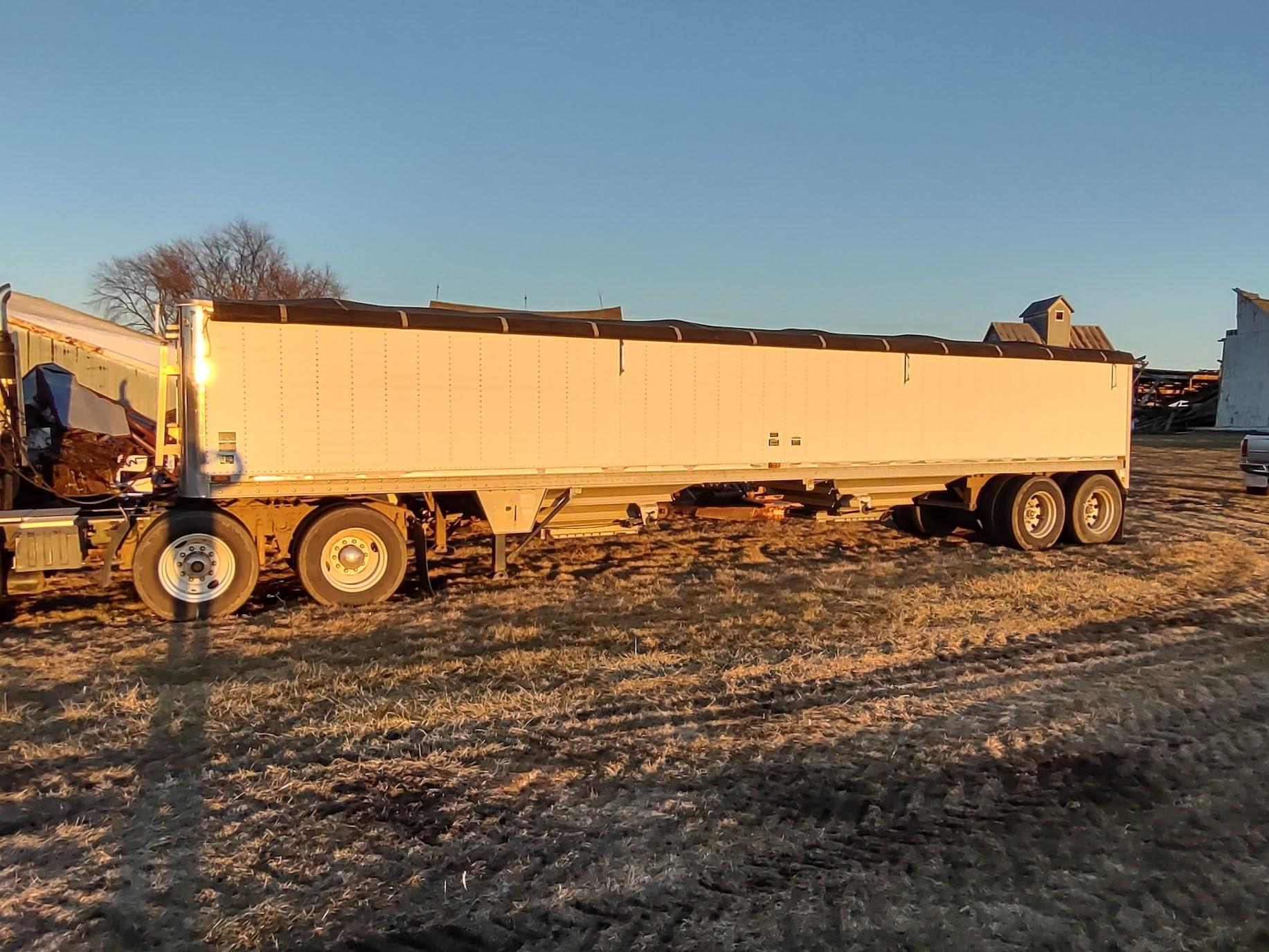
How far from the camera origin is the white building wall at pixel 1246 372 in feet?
136

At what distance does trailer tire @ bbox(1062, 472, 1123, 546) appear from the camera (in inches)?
507

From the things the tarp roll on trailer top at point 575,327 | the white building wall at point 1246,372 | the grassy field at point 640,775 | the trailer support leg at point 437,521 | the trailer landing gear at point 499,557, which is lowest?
the grassy field at point 640,775

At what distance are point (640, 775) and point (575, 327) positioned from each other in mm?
5699

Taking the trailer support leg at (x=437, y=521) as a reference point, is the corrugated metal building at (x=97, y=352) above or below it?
above

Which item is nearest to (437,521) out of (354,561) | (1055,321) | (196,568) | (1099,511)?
(354,561)

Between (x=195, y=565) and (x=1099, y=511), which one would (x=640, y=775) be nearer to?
(x=195, y=565)

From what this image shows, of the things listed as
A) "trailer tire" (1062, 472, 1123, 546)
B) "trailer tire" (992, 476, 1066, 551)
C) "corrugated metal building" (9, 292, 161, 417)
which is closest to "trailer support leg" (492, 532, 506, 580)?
"trailer tire" (992, 476, 1066, 551)

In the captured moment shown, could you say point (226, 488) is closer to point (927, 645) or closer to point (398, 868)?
point (398, 868)

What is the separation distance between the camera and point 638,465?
991 cm

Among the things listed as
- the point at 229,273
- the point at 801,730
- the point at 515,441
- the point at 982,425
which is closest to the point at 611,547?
the point at 515,441

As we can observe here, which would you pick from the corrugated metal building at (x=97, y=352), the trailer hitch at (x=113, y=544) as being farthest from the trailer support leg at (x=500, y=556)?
the corrugated metal building at (x=97, y=352)

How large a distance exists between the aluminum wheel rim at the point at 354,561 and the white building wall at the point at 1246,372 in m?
45.1

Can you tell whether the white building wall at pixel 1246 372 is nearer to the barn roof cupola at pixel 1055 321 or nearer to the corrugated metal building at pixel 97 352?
the barn roof cupola at pixel 1055 321

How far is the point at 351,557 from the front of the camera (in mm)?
8906
